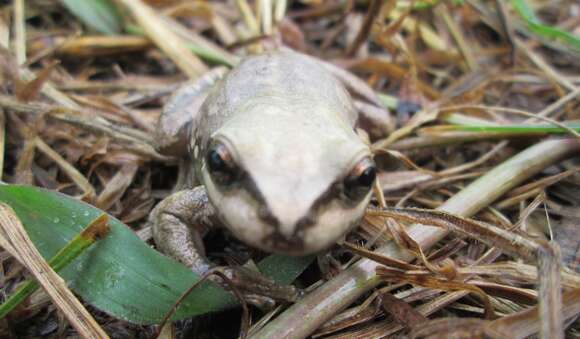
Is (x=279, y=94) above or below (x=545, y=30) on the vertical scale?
above

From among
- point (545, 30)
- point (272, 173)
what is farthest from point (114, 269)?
point (545, 30)

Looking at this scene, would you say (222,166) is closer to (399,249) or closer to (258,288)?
(258,288)

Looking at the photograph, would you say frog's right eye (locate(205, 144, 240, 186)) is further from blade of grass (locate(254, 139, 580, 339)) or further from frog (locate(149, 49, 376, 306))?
blade of grass (locate(254, 139, 580, 339))

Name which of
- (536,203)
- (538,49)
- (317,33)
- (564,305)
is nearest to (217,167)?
(564,305)

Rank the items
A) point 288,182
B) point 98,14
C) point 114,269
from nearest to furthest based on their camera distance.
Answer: point 288,182 < point 114,269 < point 98,14

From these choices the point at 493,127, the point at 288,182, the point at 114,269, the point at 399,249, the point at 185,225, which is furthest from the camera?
the point at 493,127

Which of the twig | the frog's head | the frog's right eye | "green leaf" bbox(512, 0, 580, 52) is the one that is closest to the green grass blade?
"green leaf" bbox(512, 0, 580, 52)
